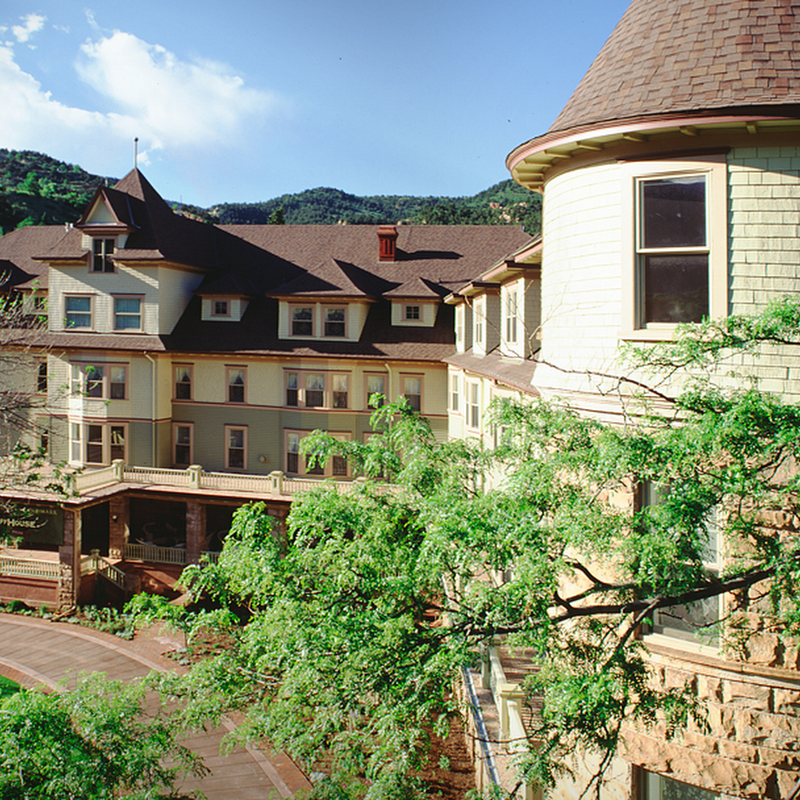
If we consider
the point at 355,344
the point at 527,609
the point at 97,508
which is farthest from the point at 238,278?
the point at 527,609

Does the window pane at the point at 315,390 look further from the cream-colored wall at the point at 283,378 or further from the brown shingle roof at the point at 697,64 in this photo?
the brown shingle roof at the point at 697,64

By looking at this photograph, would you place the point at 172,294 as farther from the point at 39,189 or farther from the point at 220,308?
the point at 39,189

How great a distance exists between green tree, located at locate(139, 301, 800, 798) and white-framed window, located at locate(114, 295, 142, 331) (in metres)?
23.9

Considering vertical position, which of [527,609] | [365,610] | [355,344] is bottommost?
[365,610]

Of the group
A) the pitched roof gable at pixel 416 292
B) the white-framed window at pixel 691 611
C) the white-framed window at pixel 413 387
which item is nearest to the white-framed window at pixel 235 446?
the white-framed window at pixel 413 387

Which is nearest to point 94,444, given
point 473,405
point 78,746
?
point 473,405

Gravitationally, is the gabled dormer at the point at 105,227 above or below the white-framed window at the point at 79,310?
above

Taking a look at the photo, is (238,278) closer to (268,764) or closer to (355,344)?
(355,344)

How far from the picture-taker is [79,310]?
2980 centimetres

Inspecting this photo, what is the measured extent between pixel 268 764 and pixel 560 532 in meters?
12.1

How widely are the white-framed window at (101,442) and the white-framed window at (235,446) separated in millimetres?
4309

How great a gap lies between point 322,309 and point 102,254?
10.0 metres

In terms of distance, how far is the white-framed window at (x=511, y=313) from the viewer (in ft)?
57.8

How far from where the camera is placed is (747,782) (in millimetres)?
7141
